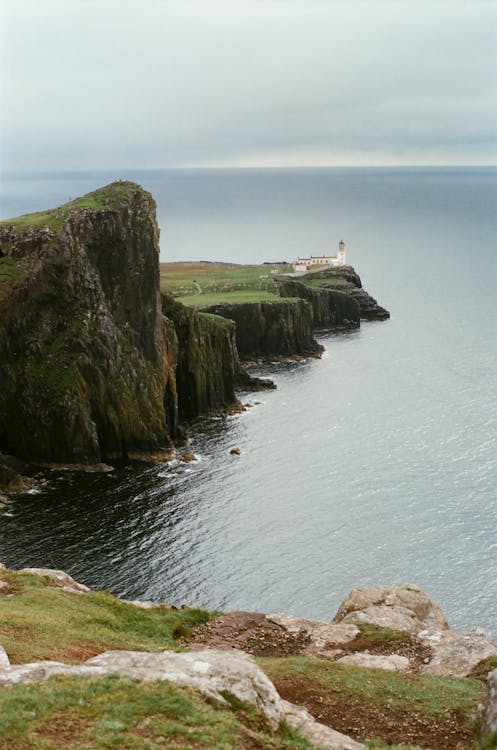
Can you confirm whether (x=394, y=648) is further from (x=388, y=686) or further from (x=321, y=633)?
(x=388, y=686)

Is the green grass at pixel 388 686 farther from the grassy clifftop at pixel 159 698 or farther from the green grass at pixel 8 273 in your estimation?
the green grass at pixel 8 273

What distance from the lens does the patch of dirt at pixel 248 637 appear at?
4019 centimetres

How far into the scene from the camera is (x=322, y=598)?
2601 inches

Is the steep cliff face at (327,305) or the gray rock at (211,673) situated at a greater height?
the steep cliff face at (327,305)

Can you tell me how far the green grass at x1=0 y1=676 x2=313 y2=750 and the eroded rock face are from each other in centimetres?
1969

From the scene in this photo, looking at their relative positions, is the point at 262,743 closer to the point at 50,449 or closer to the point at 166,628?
the point at 166,628

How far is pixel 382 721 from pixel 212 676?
26.3 feet

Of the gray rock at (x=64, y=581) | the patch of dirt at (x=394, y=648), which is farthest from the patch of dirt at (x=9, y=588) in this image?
the patch of dirt at (x=394, y=648)

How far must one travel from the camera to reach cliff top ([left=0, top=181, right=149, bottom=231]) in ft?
344

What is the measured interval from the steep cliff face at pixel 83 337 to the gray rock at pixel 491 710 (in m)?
72.2

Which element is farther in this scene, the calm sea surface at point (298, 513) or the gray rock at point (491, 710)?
the calm sea surface at point (298, 513)

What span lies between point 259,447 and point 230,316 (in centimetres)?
6132

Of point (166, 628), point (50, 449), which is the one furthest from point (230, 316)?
point (166, 628)

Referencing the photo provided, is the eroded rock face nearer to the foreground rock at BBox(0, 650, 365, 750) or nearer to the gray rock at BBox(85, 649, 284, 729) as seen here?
the foreground rock at BBox(0, 650, 365, 750)
